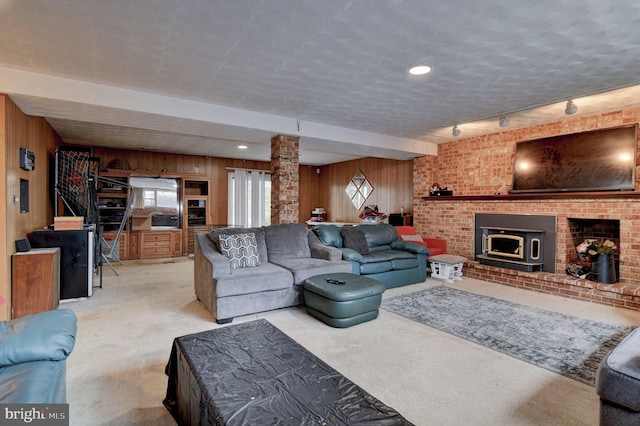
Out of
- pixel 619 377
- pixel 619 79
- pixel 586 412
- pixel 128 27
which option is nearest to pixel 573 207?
pixel 619 79

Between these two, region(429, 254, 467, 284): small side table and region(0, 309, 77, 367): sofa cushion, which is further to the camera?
region(429, 254, 467, 284): small side table

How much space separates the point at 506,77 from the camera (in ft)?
10.5

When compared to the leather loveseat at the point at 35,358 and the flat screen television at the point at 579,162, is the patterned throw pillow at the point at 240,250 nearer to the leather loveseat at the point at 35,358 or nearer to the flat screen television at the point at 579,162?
the leather loveseat at the point at 35,358

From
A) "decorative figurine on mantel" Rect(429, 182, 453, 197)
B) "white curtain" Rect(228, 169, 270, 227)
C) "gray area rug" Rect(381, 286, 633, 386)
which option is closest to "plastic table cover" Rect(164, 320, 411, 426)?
"gray area rug" Rect(381, 286, 633, 386)

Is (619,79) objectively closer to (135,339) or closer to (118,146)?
(135,339)

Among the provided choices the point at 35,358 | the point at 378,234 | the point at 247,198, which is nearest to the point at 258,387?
the point at 35,358

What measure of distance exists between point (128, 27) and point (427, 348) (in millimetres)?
3377

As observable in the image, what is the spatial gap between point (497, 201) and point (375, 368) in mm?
4226

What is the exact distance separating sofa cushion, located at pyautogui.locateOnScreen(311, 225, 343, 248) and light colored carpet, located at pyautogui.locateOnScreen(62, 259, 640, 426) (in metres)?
1.30

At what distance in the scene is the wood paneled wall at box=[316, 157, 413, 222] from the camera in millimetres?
7344

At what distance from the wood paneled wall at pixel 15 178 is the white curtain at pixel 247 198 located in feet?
13.8

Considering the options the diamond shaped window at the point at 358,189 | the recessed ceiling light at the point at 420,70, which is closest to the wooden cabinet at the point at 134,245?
the diamond shaped window at the point at 358,189

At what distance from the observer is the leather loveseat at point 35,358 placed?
120cm

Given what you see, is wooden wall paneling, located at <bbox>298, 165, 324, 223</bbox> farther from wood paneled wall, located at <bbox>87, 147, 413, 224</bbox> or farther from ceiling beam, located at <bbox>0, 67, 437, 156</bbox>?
ceiling beam, located at <bbox>0, 67, 437, 156</bbox>
